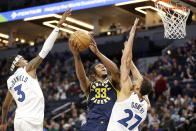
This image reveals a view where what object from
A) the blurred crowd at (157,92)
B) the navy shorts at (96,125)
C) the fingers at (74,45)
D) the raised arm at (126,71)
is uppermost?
the fingers at (74,45)

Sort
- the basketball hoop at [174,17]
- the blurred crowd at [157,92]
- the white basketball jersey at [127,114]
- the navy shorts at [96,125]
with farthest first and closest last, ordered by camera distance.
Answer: the blurred crowd at [157,92] < the basketball hoop at [174,17] < the navy shorts at [96,125] < the white basketball jersey at [127,114]

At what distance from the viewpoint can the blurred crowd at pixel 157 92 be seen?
37.7 ft

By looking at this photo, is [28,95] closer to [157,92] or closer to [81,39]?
[81,39]

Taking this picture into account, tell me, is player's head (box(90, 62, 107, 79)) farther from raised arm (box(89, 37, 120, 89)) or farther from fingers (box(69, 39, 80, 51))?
fingers (box(69, 39, 80, 51))

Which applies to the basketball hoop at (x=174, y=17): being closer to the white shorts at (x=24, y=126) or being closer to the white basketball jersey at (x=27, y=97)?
the white basketball jersey at (x=27, y=97)

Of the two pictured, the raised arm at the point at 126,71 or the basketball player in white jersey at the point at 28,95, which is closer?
the raised arm at the point at 126,71

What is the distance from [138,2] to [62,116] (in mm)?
7765

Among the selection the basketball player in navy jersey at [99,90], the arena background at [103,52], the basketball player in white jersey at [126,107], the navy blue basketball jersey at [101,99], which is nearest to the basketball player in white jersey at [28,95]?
the basketball player in navy jersey at [99,90]

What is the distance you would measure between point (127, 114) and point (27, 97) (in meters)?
1.56

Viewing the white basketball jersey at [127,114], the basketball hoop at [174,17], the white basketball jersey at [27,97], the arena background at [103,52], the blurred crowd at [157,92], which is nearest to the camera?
the white basketball jersey at [127,114]

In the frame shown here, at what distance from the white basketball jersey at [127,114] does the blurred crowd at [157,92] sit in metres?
6.07

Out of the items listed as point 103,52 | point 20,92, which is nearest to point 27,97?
point 20,92

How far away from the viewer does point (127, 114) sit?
455cm

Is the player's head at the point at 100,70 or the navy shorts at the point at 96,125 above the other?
the player's head at the point at 100,70
